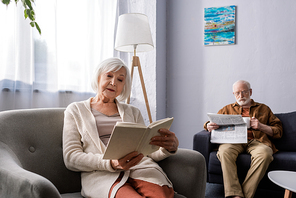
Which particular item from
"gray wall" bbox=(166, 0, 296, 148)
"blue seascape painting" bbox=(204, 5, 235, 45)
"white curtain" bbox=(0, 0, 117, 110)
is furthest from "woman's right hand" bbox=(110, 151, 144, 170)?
"blue seascape painting" bbox=(204, 5, 235, 45)

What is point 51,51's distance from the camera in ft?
7.00

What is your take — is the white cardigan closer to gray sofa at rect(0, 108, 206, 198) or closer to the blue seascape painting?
gray sofa at rect(0, 108, 206, 198)

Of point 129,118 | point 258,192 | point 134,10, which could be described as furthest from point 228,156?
point 134,10

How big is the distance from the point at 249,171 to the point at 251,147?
29 cm

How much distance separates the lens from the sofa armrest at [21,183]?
32.4 inches

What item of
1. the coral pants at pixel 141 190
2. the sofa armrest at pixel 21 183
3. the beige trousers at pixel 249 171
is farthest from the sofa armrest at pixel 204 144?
the sofa armrest at pixel 21 183

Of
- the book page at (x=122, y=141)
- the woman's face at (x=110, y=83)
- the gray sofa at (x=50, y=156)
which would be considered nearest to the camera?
the book page at (x=122, y=141)

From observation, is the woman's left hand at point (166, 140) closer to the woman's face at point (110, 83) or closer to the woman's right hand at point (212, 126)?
the woman's face at point (110, 83)

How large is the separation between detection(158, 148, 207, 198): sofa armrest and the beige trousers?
34.8 inches

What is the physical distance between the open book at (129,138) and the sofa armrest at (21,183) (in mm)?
256

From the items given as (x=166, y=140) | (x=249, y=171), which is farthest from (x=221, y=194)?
(x=166, y=140)

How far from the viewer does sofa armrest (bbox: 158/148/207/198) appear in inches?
51.1

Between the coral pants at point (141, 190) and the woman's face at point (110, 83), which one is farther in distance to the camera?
the woman's face at point (110, 83)

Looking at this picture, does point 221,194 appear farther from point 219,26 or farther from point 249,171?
point 219,26
